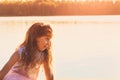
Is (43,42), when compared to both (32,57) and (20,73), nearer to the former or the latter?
(32,57)

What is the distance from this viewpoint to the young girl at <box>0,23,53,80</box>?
188cm

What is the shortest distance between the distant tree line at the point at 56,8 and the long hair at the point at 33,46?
4.19 ft

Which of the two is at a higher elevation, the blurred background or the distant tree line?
the distant tree line

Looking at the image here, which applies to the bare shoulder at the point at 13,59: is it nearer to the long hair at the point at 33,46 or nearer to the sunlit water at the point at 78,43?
the long hair at the point at 33,46

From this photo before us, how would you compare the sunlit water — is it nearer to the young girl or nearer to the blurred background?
the blurred background

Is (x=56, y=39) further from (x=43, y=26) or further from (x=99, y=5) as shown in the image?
(x=43, y=26)

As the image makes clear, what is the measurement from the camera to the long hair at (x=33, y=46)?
1907 millimetres

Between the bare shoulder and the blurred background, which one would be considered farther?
the blurred background

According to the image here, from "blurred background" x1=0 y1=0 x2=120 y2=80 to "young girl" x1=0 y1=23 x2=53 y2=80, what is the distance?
3.67 ft

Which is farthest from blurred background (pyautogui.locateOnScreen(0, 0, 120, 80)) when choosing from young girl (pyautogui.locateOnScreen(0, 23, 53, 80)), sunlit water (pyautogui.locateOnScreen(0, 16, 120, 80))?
young girl (pyautogui.locateOnScreen(0, 23, 53, 80))

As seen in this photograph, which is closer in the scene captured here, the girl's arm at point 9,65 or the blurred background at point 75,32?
the girl's arm at point 9,65

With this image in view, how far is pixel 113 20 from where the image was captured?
10.5 ft

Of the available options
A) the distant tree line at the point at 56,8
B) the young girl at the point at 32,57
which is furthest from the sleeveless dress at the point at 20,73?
the distant tree line at the point at 56,8

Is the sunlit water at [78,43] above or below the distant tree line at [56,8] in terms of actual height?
below
